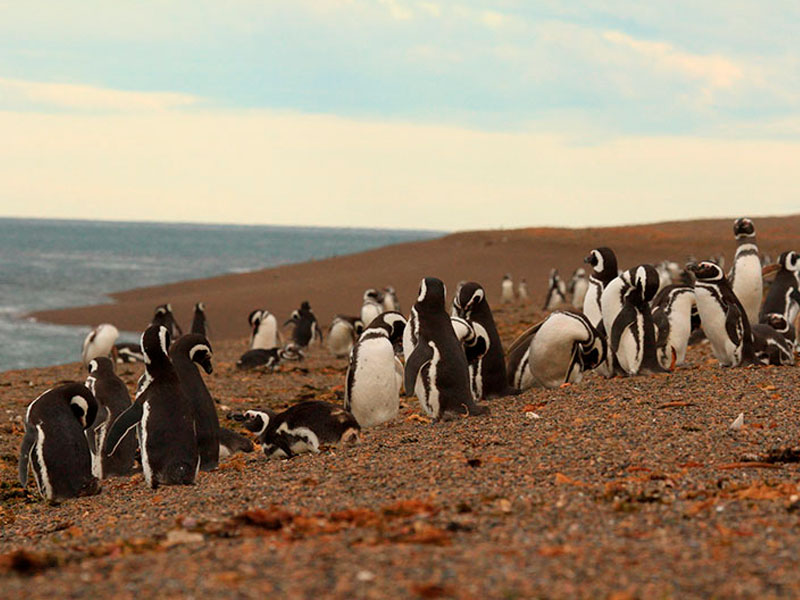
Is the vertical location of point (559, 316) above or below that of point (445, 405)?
above

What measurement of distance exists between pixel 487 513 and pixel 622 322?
4.52m

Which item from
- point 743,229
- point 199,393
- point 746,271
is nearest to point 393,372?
point 199,393

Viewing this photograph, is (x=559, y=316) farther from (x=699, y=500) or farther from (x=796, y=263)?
(x=796, y=263)

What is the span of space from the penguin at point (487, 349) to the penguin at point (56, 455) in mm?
3376

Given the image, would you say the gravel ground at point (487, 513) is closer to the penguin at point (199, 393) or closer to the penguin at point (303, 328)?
the penguin at point (199, 393)

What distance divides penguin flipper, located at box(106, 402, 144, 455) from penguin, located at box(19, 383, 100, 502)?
331mm

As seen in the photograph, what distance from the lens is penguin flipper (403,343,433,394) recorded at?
792 cm

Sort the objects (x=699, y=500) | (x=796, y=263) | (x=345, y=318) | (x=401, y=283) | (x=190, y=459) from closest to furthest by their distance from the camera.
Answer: (x=699, y=500), (x=190, y=459), (x=796, y=263), (x=345, y=318), (x=401, y=283)

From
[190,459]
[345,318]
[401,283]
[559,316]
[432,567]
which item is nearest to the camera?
[432,567]

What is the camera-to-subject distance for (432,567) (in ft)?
12.3

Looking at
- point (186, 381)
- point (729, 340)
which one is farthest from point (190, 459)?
point (729, 340)

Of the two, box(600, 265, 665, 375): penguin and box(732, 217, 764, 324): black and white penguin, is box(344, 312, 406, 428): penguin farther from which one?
box(732, 217, 764, 324): black and white penguin

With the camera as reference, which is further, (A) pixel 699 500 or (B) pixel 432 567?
(A) pixel 699 500

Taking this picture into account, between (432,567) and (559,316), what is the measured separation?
5.42 m
